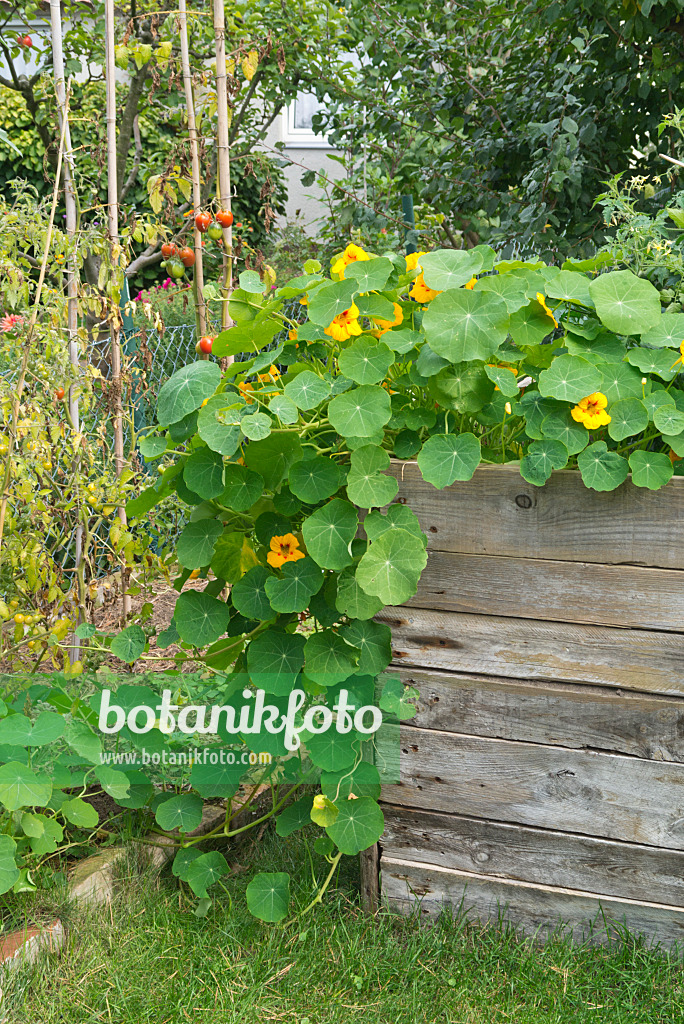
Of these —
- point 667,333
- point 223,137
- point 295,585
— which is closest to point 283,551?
point 295,585

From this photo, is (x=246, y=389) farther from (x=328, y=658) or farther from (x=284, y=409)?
(x=328, y=658)

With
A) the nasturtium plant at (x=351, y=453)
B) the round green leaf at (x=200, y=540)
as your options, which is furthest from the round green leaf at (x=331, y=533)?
the round green leaf at (x=200, y=540)

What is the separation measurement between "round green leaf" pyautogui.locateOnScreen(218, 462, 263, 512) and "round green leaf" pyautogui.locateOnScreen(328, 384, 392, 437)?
189 millimetres

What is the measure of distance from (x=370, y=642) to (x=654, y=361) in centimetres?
71

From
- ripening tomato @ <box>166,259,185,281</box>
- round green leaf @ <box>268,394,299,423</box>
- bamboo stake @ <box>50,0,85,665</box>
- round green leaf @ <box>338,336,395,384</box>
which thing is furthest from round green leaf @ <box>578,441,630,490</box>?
ripening tomato @ <box>166,259,185,281</box>

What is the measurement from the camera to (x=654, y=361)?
1.42m

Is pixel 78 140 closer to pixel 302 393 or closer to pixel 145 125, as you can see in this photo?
pixel 145 125

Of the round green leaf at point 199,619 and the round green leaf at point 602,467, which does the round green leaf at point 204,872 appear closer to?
the round green leaf at point 199,619

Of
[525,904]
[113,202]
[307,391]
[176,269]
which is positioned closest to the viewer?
[307,391]

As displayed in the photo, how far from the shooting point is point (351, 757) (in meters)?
1.57

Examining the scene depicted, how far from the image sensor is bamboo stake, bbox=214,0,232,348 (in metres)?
2.34

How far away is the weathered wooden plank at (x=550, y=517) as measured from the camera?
1.40 meters

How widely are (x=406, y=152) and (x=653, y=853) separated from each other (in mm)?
3456

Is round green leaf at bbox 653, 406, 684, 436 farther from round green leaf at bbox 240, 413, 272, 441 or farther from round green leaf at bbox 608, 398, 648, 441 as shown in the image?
round green leaf at bbox 240, 413, 272, 441
